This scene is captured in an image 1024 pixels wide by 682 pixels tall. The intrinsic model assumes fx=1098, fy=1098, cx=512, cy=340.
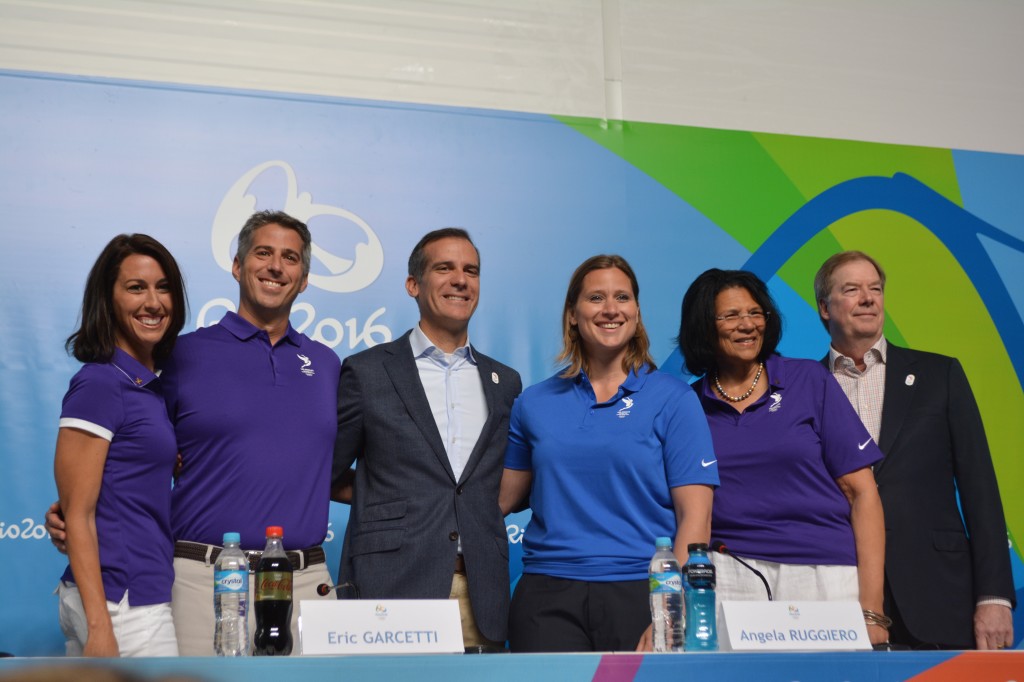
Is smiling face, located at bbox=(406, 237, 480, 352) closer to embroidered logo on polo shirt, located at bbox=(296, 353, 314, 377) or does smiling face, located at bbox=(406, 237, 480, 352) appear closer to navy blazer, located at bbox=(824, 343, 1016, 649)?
embroidered logo on polo shirt, located at bbox=(296, 353, 314, 377)

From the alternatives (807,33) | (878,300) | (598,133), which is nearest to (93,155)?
(598,133)

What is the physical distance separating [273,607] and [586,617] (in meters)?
0.77

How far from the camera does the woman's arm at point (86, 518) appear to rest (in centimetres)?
232

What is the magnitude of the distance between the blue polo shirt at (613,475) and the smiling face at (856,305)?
31.6 inches

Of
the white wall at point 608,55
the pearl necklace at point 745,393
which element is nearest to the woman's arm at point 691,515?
the pearl necklace at point 745,393

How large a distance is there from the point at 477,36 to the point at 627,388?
2120 millimetres

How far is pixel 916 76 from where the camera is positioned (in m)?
4.93

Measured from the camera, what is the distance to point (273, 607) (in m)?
2.26

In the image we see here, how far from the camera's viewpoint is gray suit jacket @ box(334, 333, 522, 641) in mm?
2797

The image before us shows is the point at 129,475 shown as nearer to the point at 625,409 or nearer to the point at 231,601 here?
the point at 231,601

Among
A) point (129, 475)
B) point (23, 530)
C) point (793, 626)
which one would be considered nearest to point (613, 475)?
point (793, 626)

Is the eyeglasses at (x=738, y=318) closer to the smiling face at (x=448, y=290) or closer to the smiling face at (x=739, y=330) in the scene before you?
the smiling face at (x=739, y=330)

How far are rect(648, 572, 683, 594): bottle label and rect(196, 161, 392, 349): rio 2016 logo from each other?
206cm

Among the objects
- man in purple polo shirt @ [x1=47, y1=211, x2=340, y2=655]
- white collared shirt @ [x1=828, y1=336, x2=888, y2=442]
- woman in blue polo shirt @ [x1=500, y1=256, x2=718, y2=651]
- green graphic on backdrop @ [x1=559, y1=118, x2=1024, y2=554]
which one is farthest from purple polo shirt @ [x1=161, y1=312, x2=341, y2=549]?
green graphic on backdrop @ [x1=559, y1=118, x2=1024, y2=554]
